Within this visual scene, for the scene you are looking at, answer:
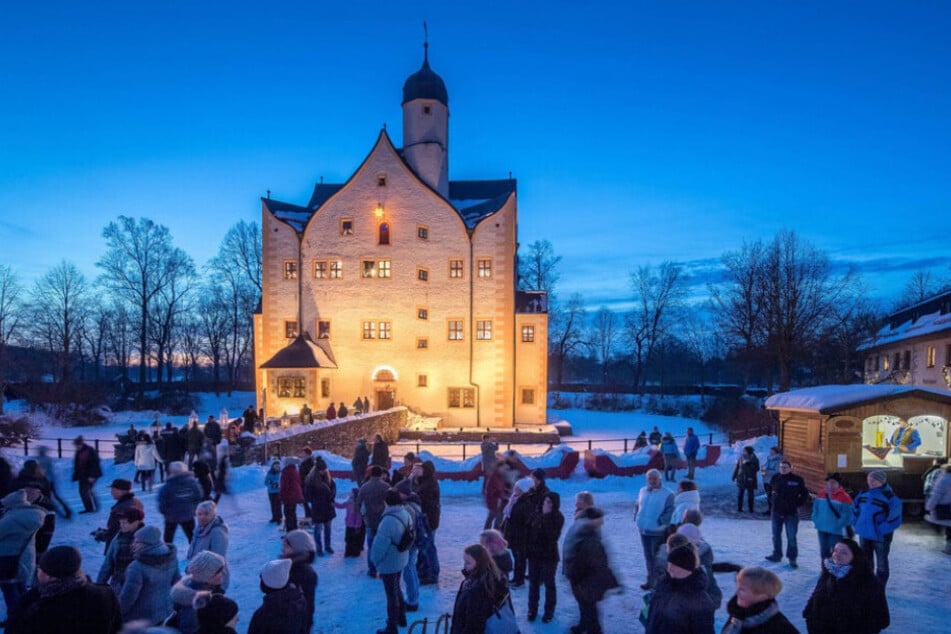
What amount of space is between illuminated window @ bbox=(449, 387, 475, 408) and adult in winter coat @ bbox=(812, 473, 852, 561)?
2525 centimetres

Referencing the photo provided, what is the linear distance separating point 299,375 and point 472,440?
9543 millimetres

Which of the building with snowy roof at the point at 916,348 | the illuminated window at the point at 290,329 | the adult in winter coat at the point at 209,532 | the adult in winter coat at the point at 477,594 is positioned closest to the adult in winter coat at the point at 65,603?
the adult in winter coat at the point at 209,532

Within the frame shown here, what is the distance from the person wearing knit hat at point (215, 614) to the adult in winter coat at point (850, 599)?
15.7 ft

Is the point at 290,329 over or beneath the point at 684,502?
over

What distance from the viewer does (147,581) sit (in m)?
5.09

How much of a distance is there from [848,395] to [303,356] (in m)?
24.9

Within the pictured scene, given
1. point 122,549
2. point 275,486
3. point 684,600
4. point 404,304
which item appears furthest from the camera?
point 404,304

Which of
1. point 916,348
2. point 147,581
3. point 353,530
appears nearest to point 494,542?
point 147,581

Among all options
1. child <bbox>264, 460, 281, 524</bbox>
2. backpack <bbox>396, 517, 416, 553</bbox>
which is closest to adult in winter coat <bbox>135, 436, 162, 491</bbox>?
child <bbox>264, 460, 281, 524</bbox>

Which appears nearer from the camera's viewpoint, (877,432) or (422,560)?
(422,560)

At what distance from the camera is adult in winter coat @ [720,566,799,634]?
3.89 m

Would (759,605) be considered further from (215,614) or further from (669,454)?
(669,454)

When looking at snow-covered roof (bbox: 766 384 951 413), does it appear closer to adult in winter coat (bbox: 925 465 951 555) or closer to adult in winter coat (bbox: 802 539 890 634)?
adult in winter coat (bbox: 925 465 951 555)

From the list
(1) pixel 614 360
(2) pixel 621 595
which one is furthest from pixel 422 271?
(1) pixel 614 360
